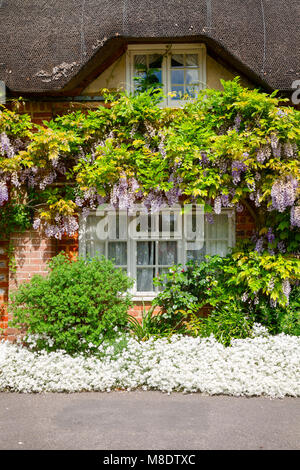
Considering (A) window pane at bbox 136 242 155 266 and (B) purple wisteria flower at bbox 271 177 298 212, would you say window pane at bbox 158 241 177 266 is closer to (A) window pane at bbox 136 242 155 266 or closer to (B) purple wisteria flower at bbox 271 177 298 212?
(A) window pane at bbox 136 242 155 266

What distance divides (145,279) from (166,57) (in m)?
3.31

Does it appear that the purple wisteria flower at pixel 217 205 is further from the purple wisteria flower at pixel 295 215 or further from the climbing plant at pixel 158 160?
the purple wisteria flower at pixel 295 215

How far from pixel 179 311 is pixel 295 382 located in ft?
5.98

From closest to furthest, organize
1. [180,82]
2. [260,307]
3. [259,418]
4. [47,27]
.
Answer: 1. [259,418]
2. [260,307]
3. [47,27]
4. [180,82]

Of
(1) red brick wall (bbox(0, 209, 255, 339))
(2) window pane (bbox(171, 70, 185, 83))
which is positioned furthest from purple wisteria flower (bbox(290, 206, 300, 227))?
(2) window pane (bbox(171, 70, 185, 83))

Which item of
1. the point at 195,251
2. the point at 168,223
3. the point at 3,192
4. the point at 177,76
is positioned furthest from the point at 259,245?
the point at 3,192

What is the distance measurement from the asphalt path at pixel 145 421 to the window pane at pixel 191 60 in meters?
4.70

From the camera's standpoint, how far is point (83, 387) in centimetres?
465

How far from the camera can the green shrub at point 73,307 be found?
5109 millimetres

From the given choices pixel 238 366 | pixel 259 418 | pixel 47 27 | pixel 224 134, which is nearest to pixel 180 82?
pixel 224 134

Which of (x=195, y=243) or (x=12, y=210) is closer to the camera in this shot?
(x=12, y=210)

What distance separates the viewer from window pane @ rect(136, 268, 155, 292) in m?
6.47

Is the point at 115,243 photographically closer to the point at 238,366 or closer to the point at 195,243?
the point at 195,243

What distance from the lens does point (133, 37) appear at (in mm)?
6098
